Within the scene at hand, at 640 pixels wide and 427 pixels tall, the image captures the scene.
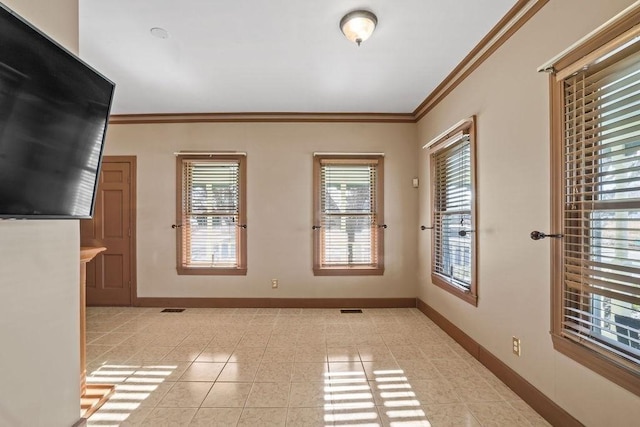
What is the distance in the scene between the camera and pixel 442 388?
7.47 ft

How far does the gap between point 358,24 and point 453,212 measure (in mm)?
2009

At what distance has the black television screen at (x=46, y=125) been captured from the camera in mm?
1151

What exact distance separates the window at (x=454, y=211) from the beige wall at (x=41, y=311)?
2.92 meters

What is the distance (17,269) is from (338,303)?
11.3ft

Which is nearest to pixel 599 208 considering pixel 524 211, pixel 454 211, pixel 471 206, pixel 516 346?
pixel 524 211

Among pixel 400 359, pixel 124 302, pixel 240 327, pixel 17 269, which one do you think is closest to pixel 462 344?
pixel 400 359

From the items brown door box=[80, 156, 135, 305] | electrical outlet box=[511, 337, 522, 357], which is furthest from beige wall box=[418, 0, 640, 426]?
brown door box=[80, 156, 135, 305]

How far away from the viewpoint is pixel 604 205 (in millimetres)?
1549

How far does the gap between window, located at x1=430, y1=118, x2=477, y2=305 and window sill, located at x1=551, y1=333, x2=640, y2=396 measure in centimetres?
98

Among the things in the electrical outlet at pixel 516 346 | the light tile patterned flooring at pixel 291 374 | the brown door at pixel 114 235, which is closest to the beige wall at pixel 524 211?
the electrical outlet at pixel 516 346

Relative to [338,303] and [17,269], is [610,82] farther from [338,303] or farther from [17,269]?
[338,303]

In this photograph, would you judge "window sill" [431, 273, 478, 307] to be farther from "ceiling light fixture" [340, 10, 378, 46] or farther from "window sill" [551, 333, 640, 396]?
"ceiling light fixture" [340, 10, 378, 46]

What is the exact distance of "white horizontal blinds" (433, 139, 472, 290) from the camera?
2.97 m

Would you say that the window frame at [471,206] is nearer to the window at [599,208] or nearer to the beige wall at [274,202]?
the beige wall at [274,202]
